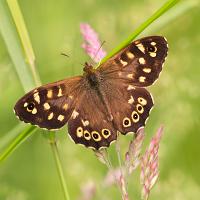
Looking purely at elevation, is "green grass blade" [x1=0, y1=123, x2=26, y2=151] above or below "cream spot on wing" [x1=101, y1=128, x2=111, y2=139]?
above

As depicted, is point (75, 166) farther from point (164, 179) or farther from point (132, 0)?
point (132, 0)

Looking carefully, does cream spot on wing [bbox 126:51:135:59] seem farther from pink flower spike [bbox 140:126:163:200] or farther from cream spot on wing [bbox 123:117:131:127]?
pink flower spike [bbox 140:126:163:200]

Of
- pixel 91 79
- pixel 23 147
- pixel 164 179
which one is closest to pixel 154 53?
pixel 91 79

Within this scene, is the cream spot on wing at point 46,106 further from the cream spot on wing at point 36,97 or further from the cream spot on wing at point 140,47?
the cream spot on wing at point 140,47

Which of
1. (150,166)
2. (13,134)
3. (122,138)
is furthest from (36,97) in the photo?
(122,138)

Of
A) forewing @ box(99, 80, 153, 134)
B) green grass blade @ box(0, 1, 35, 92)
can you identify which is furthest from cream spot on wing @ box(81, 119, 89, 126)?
green grass blade @ box(0, 1, 35, 92)
